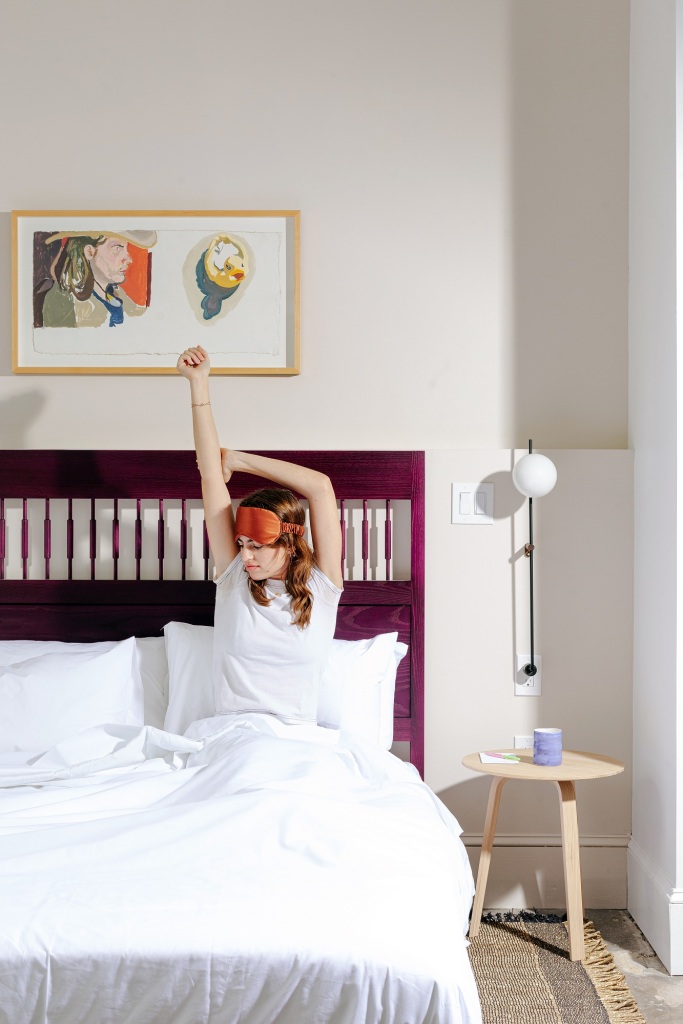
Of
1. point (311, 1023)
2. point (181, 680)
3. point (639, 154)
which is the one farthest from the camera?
point (639, 154)

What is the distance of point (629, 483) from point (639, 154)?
102cm

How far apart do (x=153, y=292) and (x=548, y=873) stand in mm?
2211

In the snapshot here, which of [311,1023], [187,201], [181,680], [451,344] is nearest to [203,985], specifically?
[311,1023]

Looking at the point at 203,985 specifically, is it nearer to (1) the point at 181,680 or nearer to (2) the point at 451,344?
(1) the point at 181,680

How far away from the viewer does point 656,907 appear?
2580 mm

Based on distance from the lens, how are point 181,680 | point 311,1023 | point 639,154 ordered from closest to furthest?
point 311,1023 < point 181,680 < point 639,154

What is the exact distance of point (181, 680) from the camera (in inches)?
102

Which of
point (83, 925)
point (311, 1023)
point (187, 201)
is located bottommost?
point (311, 1023)

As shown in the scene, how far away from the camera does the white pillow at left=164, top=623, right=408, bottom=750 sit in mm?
2566

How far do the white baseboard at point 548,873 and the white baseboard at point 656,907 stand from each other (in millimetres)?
47

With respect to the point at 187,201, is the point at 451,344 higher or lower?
lower

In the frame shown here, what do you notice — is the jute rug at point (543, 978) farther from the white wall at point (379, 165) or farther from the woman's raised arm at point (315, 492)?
the white wall at point (379, 165)

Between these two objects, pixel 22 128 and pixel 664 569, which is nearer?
pixel 664 569

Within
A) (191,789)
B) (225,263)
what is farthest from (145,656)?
(225,263)
